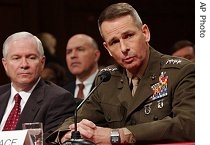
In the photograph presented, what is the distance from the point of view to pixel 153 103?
8.62 feet

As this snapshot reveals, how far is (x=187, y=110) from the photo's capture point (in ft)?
7.93

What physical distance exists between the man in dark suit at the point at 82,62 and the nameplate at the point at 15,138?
2.70m

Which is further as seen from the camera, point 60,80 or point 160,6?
point 160,6

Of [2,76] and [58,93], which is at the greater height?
[2,76]

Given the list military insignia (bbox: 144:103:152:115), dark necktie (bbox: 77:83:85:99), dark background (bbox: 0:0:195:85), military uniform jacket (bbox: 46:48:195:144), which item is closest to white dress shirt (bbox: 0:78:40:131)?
military uniform jacket (bbox: 46:48:195:144)

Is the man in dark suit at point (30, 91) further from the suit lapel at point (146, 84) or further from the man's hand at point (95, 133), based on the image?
the man's hand at point (95, 133)

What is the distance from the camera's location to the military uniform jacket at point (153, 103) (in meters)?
2.38

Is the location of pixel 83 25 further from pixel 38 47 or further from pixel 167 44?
pixel 38 47

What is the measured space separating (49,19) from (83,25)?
604 mm

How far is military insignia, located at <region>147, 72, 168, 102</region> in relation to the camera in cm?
260

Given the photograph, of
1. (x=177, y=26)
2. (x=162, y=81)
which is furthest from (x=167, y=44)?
(x=162, y=81)

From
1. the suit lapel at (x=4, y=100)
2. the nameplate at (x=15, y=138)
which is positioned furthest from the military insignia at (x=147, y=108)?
the suit lapel at (x=4, y=100)

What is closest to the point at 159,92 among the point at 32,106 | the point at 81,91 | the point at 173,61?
the point at 173,61

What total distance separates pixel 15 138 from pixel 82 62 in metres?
3.01
